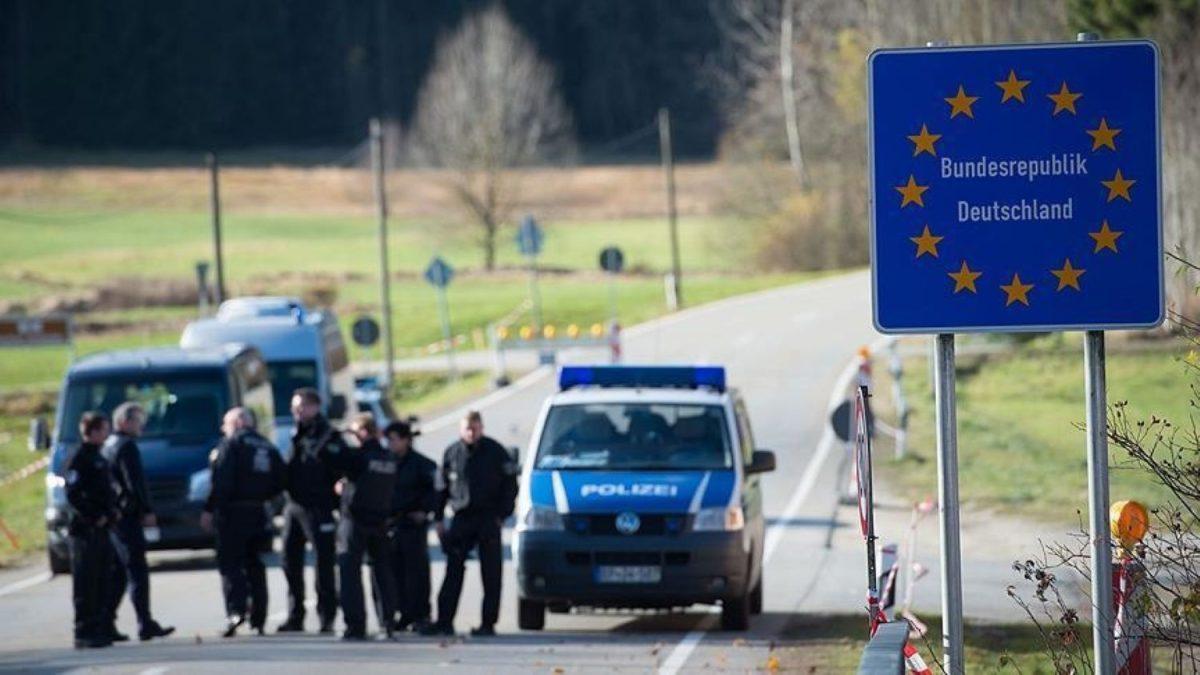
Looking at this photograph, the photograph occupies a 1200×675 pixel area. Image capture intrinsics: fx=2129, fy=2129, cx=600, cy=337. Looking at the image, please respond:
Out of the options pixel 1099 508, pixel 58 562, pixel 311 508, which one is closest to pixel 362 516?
pixel 311 508

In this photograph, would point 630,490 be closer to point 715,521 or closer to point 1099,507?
point 715,521

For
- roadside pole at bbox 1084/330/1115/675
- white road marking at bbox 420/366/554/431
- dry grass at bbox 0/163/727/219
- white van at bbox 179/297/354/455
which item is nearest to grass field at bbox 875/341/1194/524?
white road marking at bbox 420/366/554/431

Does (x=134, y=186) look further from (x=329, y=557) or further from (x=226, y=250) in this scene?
(x=329, y=557)

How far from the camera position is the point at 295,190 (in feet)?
356

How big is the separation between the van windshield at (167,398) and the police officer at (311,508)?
592 cm

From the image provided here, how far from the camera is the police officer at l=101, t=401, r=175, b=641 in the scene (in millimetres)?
15867

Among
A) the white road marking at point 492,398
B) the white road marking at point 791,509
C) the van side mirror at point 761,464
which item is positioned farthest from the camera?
the white road marking at point 492,398

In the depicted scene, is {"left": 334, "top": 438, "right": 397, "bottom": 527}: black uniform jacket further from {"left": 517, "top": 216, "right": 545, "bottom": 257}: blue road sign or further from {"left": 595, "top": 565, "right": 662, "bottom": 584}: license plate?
{"left": 517, "top": 216, "right": 545, "bottom": 257}: blue road sign

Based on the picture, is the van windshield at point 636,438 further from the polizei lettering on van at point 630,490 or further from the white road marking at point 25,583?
the white road marking at point 25,583

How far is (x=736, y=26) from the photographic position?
390 feet

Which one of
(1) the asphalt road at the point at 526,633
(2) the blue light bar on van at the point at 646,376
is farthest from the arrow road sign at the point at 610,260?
(2) the blue light bar on van at the point at 646,376

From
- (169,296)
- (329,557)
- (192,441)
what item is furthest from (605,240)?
(329,557)

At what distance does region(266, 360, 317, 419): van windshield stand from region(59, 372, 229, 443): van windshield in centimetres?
458

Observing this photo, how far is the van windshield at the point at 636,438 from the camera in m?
16.1
